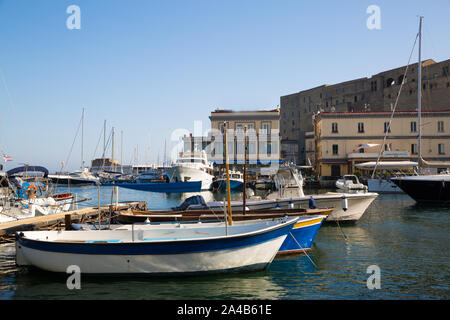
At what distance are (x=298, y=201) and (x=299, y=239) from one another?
6.40 m

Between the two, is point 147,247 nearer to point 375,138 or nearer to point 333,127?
point 333,127

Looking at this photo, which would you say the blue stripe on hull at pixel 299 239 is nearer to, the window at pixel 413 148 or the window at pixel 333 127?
the window at pixel 333 127

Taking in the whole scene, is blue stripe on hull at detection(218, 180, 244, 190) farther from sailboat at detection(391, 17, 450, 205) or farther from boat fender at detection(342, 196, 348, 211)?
boat fender at detection(342, 196, 348, 211)

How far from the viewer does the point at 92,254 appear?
1088 cm

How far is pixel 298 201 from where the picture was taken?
66.6 ft

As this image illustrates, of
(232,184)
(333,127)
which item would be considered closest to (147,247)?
(232,184)

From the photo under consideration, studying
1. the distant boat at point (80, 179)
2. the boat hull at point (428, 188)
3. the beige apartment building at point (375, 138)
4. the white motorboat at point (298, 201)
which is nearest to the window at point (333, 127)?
the beige apartment building at point (375, 138)

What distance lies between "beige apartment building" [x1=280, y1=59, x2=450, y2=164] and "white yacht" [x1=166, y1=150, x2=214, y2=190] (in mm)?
22742

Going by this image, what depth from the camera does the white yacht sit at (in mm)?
48500

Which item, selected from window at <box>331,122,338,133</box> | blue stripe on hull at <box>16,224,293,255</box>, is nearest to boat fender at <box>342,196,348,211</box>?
blue stripe on hull at <box>16,224,293,255</box>
